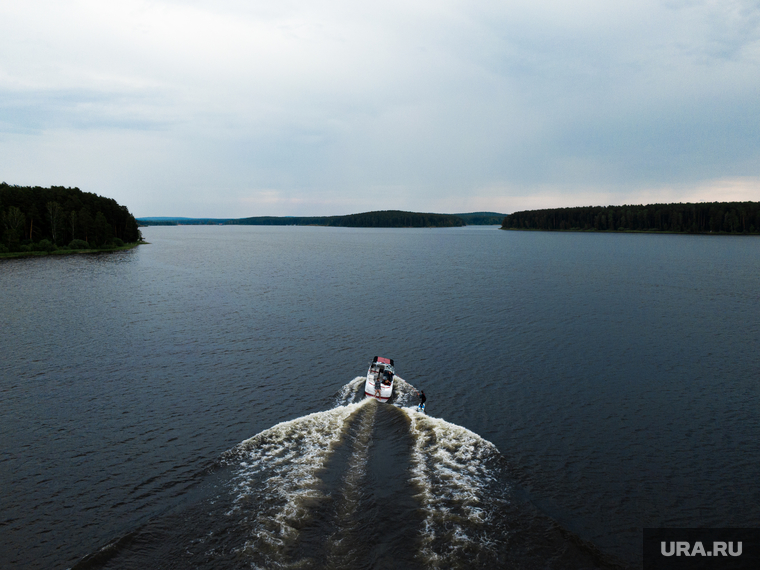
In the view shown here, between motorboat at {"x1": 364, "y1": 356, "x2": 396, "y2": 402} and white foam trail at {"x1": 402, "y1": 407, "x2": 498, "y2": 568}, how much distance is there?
2916 millimetres

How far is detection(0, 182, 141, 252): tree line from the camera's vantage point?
125500 mm

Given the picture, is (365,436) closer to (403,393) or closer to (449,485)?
(449,485)

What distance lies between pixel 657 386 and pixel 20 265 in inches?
5302

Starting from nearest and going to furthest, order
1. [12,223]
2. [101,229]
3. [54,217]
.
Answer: [12,223], [54,217], [101,229]

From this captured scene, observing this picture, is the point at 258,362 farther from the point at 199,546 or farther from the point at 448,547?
the point at 448,547

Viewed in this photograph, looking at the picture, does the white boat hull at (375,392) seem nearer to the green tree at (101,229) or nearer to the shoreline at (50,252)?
the shoreline at (50,252)

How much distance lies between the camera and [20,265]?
4257 inches

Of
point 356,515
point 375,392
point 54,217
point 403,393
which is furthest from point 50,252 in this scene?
point 356,515

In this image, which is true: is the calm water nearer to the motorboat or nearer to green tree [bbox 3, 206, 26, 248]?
the motorboat

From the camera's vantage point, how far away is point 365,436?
27891mm

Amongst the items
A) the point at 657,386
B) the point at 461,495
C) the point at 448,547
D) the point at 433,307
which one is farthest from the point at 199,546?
the point at 433,307

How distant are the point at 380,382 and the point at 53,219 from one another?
147m

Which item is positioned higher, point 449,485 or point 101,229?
point 101,229

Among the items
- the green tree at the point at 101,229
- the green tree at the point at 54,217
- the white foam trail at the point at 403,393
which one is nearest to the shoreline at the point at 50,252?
the green tree at the point at 101,229
